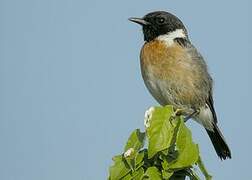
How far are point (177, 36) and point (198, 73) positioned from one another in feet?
2.15

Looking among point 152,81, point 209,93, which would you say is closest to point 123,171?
point 152,81

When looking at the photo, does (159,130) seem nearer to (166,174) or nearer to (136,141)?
(136,141)

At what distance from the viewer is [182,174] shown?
4512 millimetres

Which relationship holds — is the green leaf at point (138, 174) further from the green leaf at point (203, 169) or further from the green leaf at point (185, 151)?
the green leaf at point (203, 169)

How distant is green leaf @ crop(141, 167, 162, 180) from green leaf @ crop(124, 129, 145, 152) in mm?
314

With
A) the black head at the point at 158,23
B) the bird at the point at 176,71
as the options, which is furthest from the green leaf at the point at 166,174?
the black head at the point at 158,23

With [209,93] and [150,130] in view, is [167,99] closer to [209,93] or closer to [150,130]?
[209,93]

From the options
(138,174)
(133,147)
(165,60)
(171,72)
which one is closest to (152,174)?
(138,174)

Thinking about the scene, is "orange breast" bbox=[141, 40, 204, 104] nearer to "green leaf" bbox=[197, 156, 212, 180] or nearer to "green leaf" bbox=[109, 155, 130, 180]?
"green leaf" bbox=[197, 156, 212, 180]

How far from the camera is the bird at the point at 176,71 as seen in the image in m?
7.65

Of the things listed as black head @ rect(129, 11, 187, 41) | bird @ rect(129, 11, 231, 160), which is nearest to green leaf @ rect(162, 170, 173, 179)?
bird @ rect(129, 11, 231, 160)

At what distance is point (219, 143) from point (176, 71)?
1.62 m

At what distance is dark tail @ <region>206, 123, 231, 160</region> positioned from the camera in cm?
847

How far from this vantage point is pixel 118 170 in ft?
14.2
